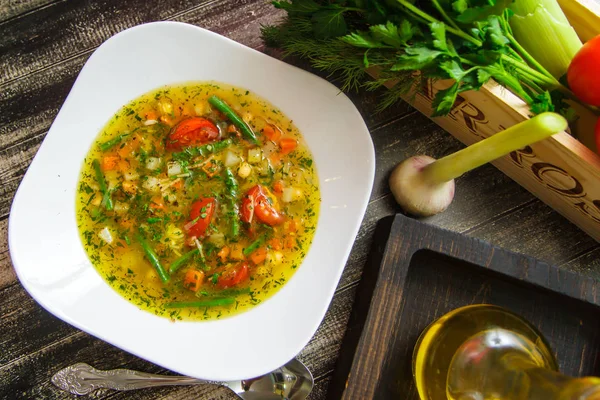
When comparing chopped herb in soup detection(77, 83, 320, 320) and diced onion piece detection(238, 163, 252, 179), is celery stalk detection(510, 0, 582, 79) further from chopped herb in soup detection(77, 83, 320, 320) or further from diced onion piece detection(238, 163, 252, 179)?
diced onion piece detection(238, 163, 252, 179)

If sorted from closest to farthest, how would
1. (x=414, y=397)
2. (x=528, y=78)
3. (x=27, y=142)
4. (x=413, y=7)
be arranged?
(x=413, y=7), (x=528, y=78), (x=414, y=397), (x=27, y=142)

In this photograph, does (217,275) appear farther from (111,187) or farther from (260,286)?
(111,187)

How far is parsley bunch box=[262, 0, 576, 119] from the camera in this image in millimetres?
2172

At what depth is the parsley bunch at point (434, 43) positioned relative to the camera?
2172 millimetres

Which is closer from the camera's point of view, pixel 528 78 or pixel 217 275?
pixel 528 78

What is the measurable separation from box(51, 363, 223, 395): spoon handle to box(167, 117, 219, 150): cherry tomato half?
1.28m

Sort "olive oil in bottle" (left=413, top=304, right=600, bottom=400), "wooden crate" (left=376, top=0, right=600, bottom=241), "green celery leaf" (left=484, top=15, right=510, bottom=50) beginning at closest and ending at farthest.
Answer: "olive oil in bottle" (left=413, top=304, right=600, bottom=400)
"green celery leaf" (left=484, top=15, right=510, bottom=50)
"wooden crate" (left=376, top=0, right=600, bottom=241)

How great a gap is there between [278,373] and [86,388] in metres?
1.08

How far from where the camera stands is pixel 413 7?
215 centimetres

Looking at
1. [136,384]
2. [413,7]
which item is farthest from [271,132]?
[136,384]

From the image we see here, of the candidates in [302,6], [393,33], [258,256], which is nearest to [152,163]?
[258,256]

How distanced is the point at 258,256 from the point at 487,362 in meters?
1.29

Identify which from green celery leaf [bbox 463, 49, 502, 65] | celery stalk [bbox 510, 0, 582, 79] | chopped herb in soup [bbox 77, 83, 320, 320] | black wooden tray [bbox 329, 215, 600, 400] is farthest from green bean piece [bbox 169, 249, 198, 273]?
celery stalk [bbox 510, 0, 582, 79]

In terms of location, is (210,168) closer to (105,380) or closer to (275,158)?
(275,158)
